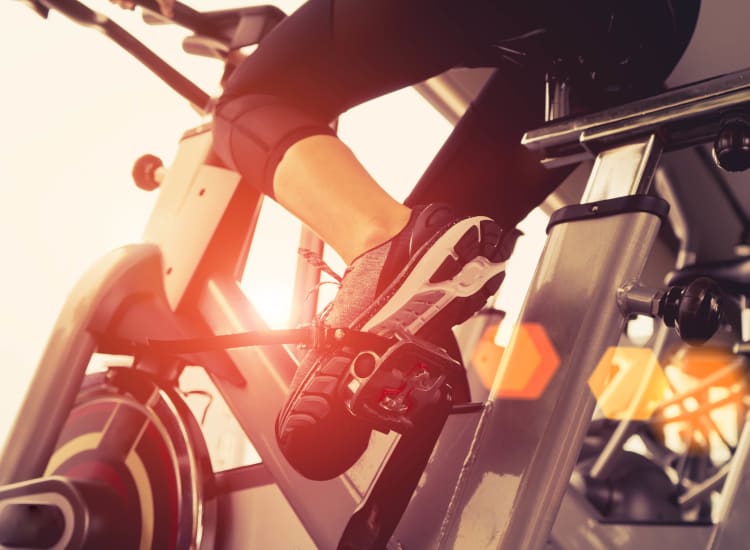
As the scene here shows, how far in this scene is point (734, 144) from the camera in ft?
1.83

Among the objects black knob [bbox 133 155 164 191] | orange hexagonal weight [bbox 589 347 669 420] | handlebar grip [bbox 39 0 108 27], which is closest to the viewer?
handlebar grip [bbox 39 0 108 27]

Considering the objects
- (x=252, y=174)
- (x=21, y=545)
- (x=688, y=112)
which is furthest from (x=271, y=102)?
(x=21, y=545)

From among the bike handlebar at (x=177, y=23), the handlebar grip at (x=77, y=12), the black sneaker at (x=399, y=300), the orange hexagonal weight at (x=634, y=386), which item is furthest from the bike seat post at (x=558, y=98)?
the orange hexagonal weight at (x=634, y=386)

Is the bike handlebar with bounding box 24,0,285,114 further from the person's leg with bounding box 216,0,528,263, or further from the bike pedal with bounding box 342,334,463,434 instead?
the bike pedal with bounding box 342,334,463,434

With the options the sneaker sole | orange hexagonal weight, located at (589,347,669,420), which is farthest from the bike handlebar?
orange hexagonal weight, located at (589,347,669,420)

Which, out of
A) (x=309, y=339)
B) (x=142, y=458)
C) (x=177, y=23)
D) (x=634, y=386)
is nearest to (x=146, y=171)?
(x=177, y=23)

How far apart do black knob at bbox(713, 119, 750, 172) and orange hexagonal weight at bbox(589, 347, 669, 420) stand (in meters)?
1.23

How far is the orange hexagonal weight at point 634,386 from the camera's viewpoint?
1.77m

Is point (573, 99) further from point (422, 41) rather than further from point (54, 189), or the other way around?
point (54, 189)

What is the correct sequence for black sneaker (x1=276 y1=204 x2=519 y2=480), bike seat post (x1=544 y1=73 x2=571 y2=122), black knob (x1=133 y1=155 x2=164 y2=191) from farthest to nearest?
black knob (x1=133 y1=155 x2=164 y2=191)
bike seat post (x1=544 y1=73 x2=571 y2=122)
black sneaker (x1=276 y1=204 x2=519 y2=480)

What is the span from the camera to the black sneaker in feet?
2.08

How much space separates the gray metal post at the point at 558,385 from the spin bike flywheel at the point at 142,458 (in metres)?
0.53

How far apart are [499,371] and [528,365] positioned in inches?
2.0

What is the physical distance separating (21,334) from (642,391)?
6.18 feet
